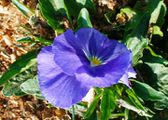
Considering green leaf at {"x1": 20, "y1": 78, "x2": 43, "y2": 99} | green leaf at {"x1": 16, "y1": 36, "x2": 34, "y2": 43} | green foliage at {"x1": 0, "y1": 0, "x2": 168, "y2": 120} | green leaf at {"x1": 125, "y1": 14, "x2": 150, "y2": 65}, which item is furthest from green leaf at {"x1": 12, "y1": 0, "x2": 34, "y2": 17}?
green leaf at {"x1": 125, "y1": 14, "x2": 150, "y2": 65}

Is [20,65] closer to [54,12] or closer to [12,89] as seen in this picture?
[12,89]

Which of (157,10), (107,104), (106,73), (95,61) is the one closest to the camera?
(106,73)

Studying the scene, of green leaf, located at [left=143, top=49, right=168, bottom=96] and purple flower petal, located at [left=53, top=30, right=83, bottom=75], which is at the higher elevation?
green leaf, located at [left=143, top=49, right=168, bottom=96]

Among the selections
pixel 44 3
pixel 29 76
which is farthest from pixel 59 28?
pixel 29 76

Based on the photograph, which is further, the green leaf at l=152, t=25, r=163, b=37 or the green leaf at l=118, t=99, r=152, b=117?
the green leaf at l=152, t=25, r=163, b=37

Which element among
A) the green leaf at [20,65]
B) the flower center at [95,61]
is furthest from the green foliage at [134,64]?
the flower center at [95,61]

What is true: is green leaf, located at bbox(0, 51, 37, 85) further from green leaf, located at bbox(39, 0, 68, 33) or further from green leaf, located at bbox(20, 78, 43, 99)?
green leaf, located at bbox(39, 0, 68, 33)

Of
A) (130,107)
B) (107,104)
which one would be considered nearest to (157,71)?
(130,107)
